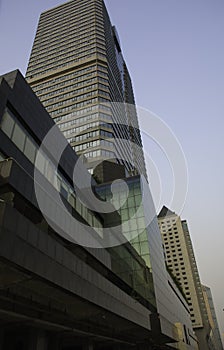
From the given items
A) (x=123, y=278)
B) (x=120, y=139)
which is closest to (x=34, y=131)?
(x=123, y=278)

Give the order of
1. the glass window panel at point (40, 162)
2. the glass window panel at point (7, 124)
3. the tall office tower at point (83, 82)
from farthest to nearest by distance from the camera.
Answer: the tall office tower at point (83, 82)
the glass window panel at point (40, 162)
the glass window panel at point (7, 124)

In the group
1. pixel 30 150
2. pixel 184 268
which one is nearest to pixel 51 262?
pixel 30 150

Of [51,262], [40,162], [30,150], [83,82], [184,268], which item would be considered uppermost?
[83,82]

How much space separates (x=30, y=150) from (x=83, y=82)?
7412cm

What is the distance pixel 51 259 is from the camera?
9.81 m

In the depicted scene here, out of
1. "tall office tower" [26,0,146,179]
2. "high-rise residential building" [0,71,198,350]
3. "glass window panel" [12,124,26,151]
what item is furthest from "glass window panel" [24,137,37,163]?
"tall office tower" [26,0,146,179]

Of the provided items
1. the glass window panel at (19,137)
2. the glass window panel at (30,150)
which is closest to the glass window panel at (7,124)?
the glass window panel at (19,137)

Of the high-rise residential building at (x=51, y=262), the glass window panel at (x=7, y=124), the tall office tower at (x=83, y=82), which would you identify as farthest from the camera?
the tall office tower at (x=83, y=82)

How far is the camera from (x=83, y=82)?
284 ft

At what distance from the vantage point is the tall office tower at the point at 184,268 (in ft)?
373

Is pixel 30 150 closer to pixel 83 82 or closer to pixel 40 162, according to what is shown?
pixel 40 162

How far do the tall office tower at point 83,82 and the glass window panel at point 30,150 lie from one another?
1549 inches

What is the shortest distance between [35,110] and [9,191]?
8.39 m

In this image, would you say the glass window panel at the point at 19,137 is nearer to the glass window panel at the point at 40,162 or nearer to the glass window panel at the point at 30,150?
the glass window panel at the point at 30,150
